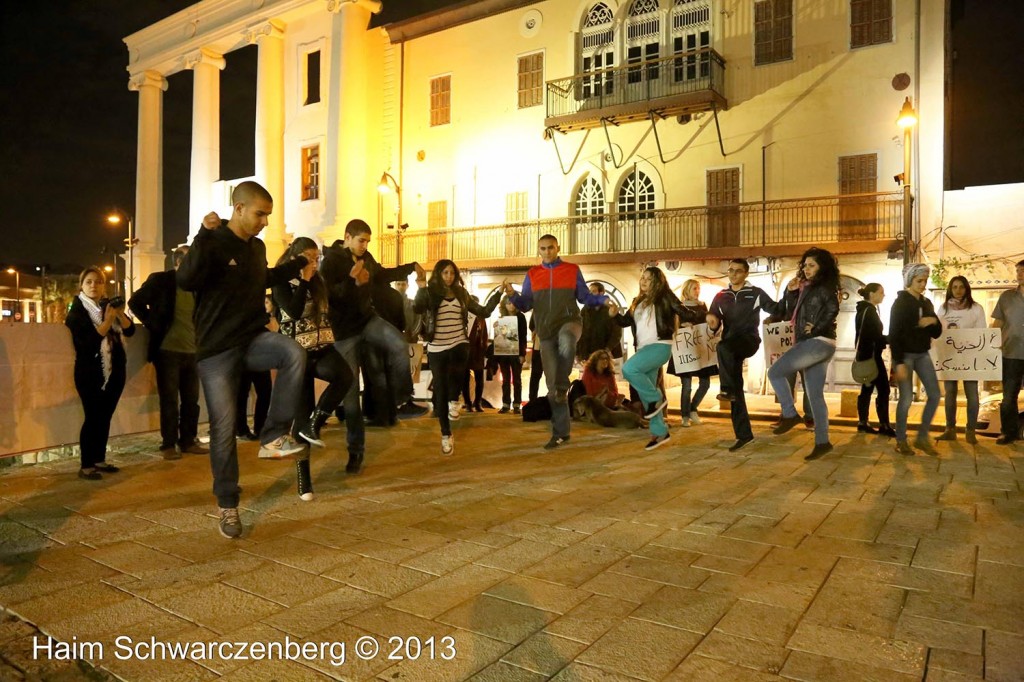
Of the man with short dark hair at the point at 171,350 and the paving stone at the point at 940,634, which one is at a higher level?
the man with short dark hair at the point at 171,350

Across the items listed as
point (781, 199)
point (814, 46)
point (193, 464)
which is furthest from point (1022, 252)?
point (193, 464)

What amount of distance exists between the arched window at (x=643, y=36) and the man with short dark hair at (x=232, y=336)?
18.8 meters

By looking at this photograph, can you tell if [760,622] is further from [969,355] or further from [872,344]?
[969,355]

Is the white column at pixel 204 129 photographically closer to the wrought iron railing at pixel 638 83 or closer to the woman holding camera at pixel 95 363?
the wrought iron railing at pixel 638 83

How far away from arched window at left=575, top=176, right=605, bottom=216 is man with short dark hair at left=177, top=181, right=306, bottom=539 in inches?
736

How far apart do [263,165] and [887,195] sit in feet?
70.3

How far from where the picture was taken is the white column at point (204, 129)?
30000 mm

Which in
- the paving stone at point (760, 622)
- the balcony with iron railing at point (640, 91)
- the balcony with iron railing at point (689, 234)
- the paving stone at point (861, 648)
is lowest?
the paving stone at point (861, 648)

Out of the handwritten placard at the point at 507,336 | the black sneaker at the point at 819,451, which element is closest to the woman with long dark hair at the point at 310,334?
the black sneaker at the point at 819,451

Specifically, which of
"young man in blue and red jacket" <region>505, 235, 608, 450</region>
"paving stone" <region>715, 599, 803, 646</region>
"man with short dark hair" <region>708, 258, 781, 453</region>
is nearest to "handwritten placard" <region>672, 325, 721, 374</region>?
"man with short dark hair" <region>708, 258, 781, 453</region>

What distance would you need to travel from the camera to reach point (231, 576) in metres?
3.61

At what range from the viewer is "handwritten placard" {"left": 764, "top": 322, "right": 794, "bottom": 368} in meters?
9.09

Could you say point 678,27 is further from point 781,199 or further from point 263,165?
point 263,165

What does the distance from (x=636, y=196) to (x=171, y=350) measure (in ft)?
55.6
